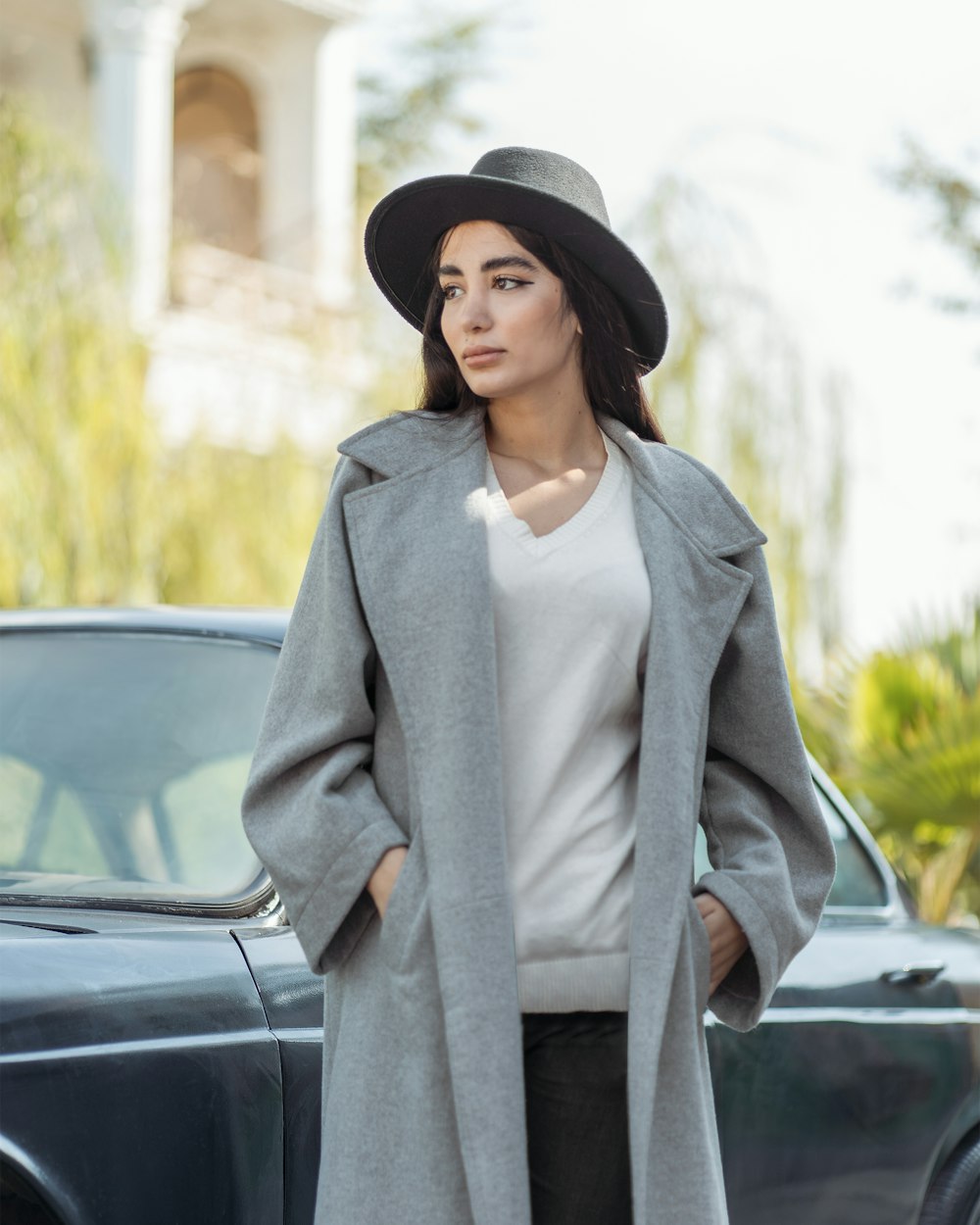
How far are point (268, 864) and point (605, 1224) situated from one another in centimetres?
56

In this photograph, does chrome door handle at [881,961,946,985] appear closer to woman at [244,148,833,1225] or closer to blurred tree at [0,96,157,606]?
woman at [244,148,833,1225]

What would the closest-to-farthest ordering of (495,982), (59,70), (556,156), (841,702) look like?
(495,982) < (556,156) < (841,702) < (59,70)

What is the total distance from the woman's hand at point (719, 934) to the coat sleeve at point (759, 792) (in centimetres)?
5

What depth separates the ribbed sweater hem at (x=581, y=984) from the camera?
2.03 metres

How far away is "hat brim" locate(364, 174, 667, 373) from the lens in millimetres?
2246

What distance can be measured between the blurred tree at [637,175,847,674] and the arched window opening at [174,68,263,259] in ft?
30.5

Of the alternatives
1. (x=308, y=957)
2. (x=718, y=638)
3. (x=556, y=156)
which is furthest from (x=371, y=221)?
(x=308, y=957)

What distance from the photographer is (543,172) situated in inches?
89.5

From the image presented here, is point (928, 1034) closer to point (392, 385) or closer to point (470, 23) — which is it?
point (392, 385)

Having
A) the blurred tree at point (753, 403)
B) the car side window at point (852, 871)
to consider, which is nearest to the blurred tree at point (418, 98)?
the blurred tree at point (753, 403)

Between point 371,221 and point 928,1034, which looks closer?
point 371,221

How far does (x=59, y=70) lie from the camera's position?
18703mm

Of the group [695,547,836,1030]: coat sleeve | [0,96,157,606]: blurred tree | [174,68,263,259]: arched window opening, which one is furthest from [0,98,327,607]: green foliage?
[174,68,263,259]: arched window opening

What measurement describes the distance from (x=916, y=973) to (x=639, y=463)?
160 centimetres
